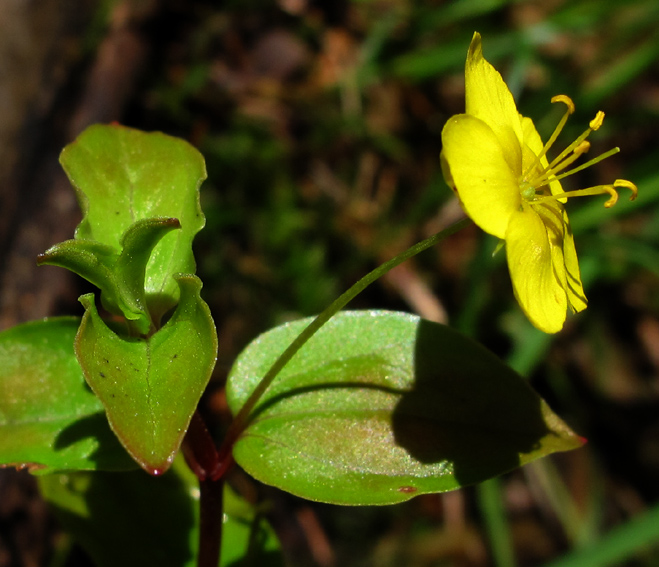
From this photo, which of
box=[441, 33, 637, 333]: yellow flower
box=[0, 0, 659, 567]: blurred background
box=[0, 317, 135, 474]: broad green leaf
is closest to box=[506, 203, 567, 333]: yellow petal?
box=[441, 33, 637, 333]: yellow flower

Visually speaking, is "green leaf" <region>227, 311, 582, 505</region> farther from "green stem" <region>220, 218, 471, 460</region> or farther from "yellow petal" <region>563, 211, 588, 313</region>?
"yellow petal" <region>563, 211, 588, 313</region>

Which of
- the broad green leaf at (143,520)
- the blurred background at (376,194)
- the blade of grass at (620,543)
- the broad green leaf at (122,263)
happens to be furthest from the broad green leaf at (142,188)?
the blade of grass at (620,543)

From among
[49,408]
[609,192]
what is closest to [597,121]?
[609,192]

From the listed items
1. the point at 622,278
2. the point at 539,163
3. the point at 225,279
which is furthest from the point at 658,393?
the point at 539,163

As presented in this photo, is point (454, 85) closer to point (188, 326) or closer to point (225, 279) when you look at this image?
point (225, 279)

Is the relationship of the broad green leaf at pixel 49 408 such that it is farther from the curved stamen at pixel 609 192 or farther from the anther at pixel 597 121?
the anther at pixel 597 121

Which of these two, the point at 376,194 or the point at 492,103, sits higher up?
the point at 492,103

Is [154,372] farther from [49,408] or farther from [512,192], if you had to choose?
[512,192]
